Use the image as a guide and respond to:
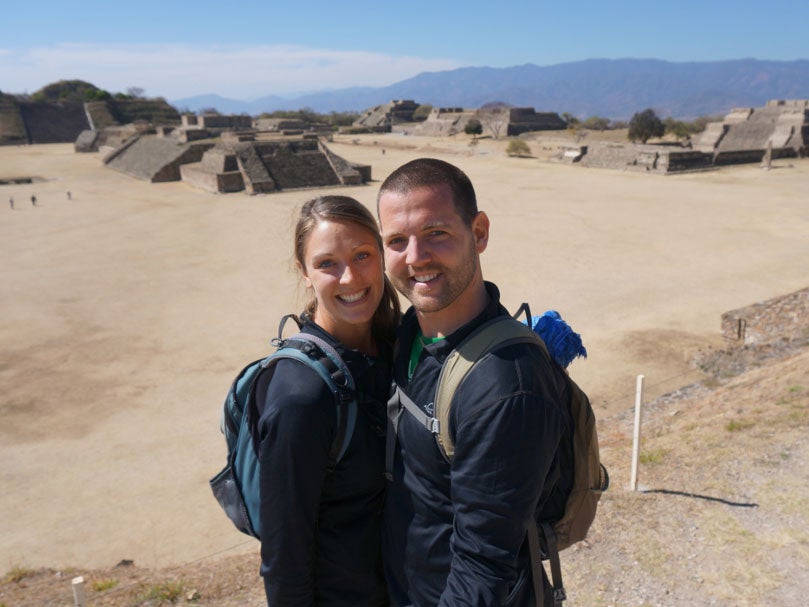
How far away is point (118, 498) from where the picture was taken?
666 centimetres

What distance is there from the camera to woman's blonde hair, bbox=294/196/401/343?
2008 millimetres

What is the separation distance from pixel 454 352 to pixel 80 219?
23.8m

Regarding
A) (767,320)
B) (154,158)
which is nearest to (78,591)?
(767,320)

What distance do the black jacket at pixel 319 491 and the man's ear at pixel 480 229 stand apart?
52 cm

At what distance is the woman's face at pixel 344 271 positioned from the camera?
2.00 meters

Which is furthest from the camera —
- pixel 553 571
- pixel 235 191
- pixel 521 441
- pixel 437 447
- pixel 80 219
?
pixel 235 191

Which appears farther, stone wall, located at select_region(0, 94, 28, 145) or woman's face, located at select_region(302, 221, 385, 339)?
stone wall, located at select_region(0, 94, 28, 145)

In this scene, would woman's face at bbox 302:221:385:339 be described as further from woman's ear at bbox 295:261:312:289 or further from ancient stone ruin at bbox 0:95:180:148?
ancient stone ruin at bbox 0:95:180:148

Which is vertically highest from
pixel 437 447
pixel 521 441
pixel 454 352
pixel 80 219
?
pixel 454 352

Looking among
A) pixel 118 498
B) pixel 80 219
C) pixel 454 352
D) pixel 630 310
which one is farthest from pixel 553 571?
pixel 80 219

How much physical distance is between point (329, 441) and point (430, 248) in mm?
619

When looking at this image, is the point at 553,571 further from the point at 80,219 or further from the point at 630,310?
the point at 80,219

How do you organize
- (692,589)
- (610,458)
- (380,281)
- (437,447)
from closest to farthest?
(437,447) → (380,281) → (692,589) → (610,458)

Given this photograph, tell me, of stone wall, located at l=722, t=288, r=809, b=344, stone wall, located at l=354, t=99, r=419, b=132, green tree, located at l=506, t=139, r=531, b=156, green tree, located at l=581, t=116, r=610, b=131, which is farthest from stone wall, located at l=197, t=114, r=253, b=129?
stone wall, located at l=722, t=288, r=809, b=344
